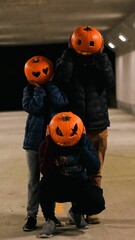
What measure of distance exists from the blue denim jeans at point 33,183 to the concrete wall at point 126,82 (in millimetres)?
14325

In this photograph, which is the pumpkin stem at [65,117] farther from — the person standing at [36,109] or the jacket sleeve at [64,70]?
the jacket sleeve at [64,70]

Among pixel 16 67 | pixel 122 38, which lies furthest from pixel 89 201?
pixel 16 67

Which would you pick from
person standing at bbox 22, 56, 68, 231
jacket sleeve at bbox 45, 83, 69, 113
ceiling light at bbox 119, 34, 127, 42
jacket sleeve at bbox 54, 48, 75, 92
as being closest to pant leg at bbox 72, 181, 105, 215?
person standing at bbox 22, 56, 68, 231

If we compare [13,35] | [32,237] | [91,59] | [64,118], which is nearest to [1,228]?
[32,237]

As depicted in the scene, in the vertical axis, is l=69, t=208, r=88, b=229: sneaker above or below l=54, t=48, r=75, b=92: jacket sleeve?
below

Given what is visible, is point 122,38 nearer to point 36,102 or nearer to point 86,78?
point 86,78

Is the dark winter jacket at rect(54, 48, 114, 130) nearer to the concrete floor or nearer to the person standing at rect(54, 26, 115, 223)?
the person standing at rect(54, 26, 115, 223)

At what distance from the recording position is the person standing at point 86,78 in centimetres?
470

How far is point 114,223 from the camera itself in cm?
493

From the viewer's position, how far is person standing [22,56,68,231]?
4711mm

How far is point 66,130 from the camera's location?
4.36 m

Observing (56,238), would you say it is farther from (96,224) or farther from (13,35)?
(13,35)

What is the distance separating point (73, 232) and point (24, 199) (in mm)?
1419

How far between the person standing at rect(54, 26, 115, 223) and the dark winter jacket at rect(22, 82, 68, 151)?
0.36 ft
